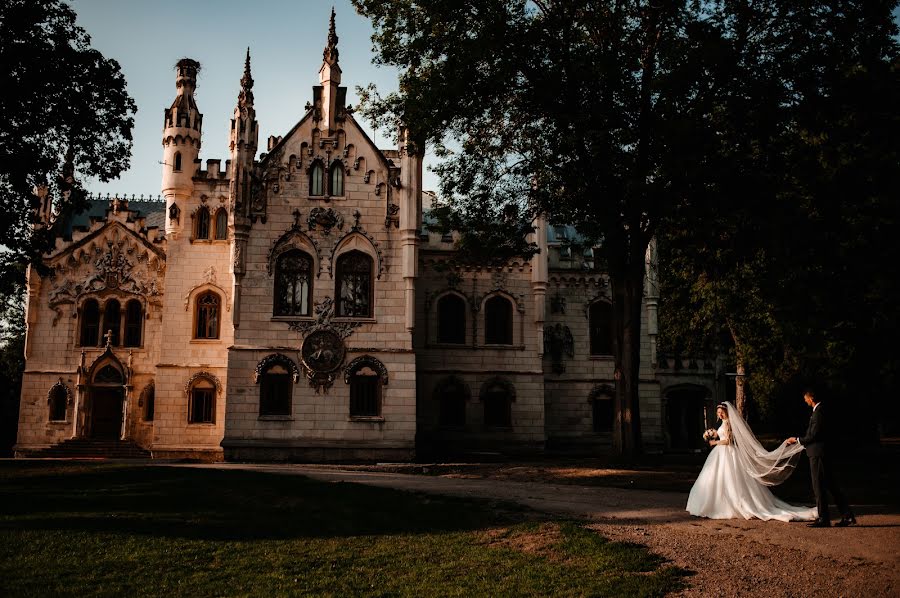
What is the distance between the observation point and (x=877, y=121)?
2306cm

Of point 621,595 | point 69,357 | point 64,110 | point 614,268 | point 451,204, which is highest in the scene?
point 64,110

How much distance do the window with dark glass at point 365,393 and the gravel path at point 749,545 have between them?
12795mm

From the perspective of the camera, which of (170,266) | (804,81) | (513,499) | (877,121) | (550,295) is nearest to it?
(513,499)

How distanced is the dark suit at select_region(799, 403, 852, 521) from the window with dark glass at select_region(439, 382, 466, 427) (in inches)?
875

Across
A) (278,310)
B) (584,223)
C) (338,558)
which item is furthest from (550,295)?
(338,558)

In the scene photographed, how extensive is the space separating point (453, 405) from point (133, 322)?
47.1 ft

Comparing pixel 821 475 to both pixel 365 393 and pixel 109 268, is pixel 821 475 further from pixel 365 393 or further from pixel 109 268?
pixel 109 268

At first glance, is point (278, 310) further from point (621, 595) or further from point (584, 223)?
point (621, 595)

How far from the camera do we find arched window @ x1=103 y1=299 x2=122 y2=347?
1335 inches

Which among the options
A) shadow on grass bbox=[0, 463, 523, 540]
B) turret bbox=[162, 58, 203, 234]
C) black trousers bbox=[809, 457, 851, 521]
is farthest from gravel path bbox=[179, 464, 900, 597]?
turret bbox=[162, 58, 203, 234]

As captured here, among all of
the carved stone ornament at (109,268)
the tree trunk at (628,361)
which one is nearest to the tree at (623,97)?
the tree trunk at (628,361)

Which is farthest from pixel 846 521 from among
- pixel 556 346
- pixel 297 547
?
pixel 556 346

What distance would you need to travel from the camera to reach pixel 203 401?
32.3 m

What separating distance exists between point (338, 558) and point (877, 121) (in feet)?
66.5
